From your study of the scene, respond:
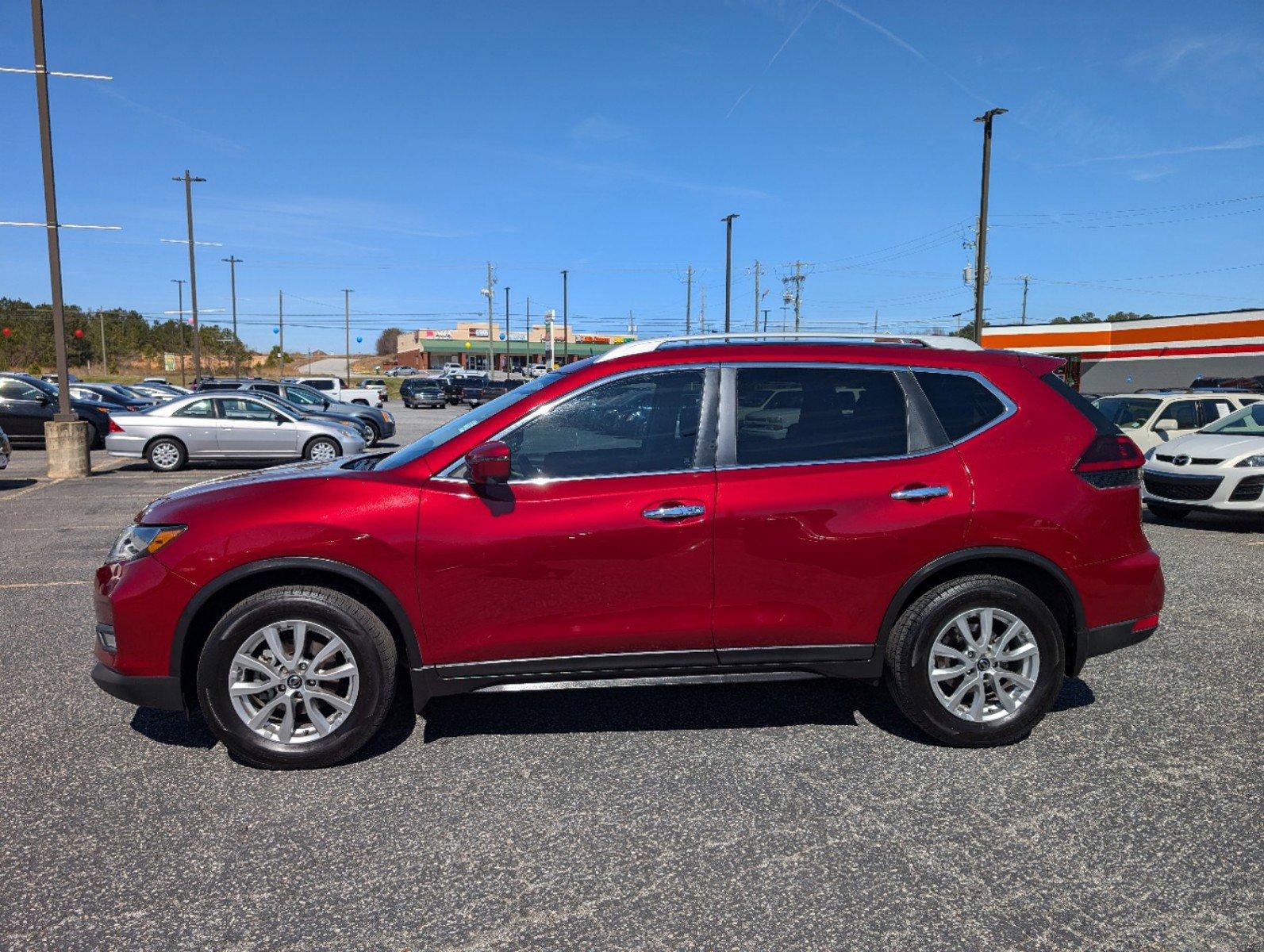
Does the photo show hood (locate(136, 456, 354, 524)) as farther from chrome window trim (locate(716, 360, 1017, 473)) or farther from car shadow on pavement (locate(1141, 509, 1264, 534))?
car shadow on pavement (locate(1141, 509, 1264, 534))

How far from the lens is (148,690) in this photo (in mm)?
3666

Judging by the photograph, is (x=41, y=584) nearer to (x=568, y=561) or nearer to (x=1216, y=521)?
(x=568, y=561)

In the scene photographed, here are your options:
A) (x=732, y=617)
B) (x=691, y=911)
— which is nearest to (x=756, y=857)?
(x=691, y=911)

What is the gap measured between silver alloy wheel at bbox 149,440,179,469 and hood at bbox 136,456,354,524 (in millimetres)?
13515

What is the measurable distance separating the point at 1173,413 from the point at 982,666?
12739mm

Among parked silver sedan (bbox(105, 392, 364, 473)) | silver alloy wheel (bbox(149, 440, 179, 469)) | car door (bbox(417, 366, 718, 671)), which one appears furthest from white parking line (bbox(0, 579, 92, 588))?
silver alloy wheel (bbox(149, 440, 179, 469))

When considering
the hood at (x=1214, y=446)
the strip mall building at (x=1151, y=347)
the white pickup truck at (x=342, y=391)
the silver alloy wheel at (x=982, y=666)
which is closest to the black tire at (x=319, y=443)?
the hood at (x=1214, y=446)

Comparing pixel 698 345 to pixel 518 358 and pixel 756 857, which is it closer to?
pixel 756 857

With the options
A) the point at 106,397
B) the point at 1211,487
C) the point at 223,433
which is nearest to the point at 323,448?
the point at 223,433

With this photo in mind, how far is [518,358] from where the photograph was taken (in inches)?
4523

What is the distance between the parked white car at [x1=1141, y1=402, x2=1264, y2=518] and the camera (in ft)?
31.5

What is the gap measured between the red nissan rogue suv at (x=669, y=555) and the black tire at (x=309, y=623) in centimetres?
1

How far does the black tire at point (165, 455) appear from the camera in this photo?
52.8ft

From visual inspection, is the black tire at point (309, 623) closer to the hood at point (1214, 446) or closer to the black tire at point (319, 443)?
the hood at point (1214, 446)
